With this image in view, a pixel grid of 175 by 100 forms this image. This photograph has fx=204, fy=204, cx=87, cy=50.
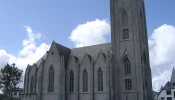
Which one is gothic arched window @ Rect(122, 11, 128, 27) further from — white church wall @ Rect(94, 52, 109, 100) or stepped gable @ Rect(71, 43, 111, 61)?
white church wall @ Rect(94, 52, 109, 100)

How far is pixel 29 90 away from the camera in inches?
2261

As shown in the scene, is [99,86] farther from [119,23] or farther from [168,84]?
[168,84]

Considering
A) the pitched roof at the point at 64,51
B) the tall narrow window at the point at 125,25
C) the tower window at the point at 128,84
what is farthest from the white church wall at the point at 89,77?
the tall narrow window at the point at 125,25

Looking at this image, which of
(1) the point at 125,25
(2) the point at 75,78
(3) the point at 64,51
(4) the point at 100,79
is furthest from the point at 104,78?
(3) the point at 64,51

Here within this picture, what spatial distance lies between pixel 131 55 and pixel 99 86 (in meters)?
10.3

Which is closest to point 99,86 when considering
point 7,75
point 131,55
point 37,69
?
point 131,55

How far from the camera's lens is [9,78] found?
68375 millimetres

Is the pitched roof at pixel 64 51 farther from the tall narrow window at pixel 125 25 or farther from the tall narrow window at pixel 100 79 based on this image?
the tall narrow window at pixel 125 25

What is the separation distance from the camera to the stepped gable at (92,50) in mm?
53281

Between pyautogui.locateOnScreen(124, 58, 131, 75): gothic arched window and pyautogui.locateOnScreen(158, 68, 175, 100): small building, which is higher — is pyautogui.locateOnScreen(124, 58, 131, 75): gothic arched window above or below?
above

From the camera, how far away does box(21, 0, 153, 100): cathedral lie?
45.4 meters

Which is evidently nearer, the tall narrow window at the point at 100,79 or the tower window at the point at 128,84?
the tower window at the point at 128,84

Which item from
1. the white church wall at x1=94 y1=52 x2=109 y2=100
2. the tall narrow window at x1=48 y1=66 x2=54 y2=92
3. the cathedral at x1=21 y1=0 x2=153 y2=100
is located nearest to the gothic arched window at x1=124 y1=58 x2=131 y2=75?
the cathedral at x1=21 y1=0 x2=153 y2=100

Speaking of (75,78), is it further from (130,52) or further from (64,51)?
(130,52)
